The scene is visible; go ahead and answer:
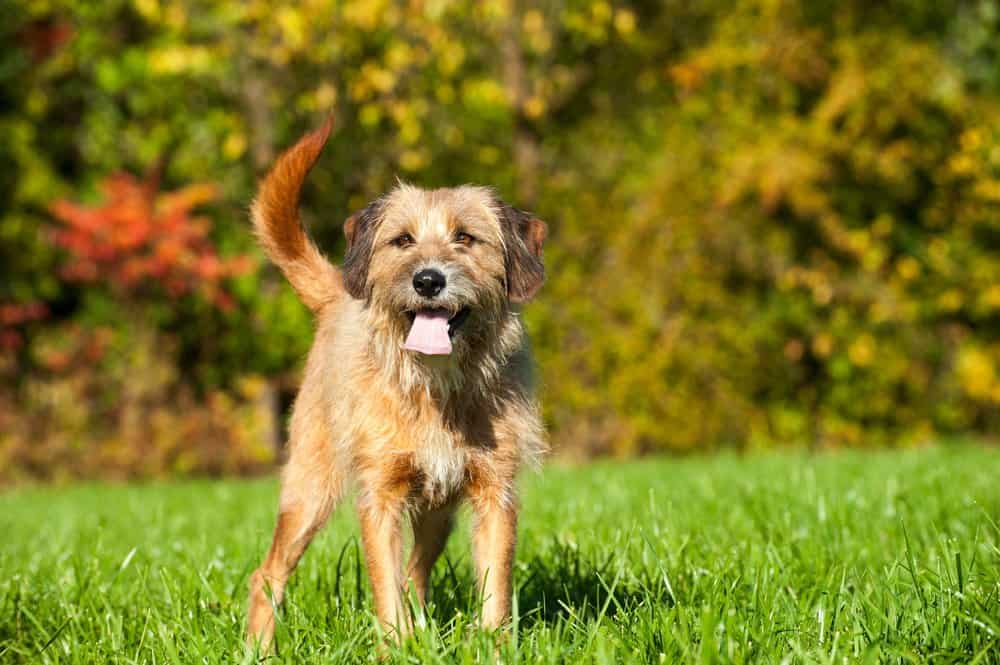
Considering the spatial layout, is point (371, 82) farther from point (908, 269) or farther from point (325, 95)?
point (908, 269)

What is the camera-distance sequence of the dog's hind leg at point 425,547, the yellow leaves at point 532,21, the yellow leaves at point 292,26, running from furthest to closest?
the yellow leaves at point 532,21 < the yellow leaves at point 292,26 < the dog's hind leg at point 425,547

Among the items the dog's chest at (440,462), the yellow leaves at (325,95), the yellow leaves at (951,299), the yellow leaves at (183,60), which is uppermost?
the yellow leaves at (183,60)

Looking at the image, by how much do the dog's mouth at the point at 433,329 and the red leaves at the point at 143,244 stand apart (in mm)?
9105

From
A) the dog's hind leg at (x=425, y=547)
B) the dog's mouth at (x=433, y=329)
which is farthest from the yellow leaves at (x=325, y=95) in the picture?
the dog's mouth at (x=433, y=329)

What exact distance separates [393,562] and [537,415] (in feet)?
2.25

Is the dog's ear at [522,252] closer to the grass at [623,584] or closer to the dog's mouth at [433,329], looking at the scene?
the dog's mouth at [433,329]

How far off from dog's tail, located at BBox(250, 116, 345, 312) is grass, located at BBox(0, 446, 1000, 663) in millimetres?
1043

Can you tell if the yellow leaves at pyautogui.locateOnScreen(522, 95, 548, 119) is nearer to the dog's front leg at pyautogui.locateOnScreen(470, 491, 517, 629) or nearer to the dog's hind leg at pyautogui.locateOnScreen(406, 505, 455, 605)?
the dog's hind leg at pyautogui.locateOnScreen(406, 505, 455, 605)

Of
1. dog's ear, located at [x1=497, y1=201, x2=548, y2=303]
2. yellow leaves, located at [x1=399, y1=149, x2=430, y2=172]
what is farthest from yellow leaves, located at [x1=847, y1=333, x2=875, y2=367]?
dog's ear, located at [x1=497, y1=201, x2=548, y2=303]

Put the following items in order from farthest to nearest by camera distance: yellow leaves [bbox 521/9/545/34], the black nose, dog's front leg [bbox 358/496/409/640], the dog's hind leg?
1. yellow leaves [bbox 521/9/545/34]
2. the dog's hind leg
3. the black nose
4. dog's front leg [bbox 358/496/409/640]

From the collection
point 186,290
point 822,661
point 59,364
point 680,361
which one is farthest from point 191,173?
point 822,661

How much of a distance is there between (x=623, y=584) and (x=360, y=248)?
1.42 meters

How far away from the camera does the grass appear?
2717 millimetres

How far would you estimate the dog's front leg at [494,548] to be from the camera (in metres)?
3.14
